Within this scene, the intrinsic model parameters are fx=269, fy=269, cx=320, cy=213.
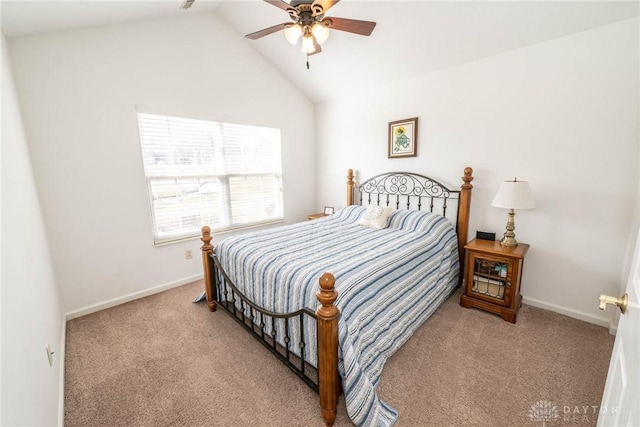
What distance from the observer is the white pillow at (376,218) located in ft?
9.49

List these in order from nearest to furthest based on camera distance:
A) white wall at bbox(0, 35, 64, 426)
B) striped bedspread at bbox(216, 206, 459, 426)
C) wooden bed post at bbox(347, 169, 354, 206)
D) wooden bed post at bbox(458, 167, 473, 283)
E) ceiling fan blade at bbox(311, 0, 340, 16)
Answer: white wall at bbox(0, 35, 64, 426)
striped bedspread at bbox(216, 206, 459, 426)
ceiling fan blade at bbox(311, 0, 340, 16)
wooden bed post at bbox(458, 167, 473, 283)
wooden bed post at bbox(347, 169, 354, 206)

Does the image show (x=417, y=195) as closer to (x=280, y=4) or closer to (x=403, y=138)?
(x=403, y=138)

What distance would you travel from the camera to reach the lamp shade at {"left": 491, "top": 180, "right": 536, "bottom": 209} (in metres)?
2.17

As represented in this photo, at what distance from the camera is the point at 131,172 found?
8.73 ft

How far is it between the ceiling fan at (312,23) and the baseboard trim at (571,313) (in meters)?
2.79

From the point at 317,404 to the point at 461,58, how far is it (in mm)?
3170

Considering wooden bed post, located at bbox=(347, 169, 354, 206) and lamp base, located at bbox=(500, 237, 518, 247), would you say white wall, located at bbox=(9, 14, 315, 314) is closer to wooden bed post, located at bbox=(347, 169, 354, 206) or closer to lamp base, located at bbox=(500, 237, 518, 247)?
wooden bed post, located at bbox=(347, 169, 354, 206)

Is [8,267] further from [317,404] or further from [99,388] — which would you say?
[317,404]

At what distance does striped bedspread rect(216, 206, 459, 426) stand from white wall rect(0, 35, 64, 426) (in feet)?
3.68

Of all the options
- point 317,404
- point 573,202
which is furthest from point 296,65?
point 317,404

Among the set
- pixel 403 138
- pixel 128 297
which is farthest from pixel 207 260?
pixel 403 138

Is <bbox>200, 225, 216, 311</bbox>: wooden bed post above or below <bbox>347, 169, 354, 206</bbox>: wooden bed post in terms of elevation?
below

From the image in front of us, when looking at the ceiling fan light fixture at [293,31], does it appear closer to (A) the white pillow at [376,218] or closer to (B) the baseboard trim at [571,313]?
(A) the white pillow at [376,218]

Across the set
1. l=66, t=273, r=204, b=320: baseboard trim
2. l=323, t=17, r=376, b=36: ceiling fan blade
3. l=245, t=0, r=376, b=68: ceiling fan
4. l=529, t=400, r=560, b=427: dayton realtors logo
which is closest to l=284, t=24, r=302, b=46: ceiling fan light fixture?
l=245, t=0, r=376, b=68: ceiling fan
